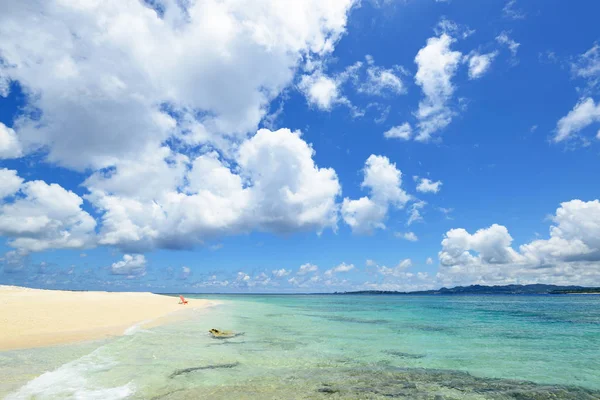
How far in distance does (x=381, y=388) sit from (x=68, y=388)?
1017cm

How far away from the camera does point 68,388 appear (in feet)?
35.6

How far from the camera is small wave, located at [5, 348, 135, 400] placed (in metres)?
10.1

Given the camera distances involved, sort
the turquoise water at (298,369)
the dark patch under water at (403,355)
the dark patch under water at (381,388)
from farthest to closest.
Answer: the dark patch under water at (403,355) < the turquoise water at (298,369) < the dark patch under water at (381,388)

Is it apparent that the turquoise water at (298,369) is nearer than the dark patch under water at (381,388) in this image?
No

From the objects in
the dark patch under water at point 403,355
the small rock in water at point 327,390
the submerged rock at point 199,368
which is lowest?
the dark patch under water at point 403,355

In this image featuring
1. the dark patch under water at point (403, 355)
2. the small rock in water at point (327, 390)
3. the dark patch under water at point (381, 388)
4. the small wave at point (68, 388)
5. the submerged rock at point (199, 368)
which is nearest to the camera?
the small wave at point (68, 388)

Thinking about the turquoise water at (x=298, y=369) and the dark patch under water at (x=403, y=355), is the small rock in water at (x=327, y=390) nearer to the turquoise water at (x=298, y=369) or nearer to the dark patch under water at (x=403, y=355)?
the turquoise water at (x=298, y=369)

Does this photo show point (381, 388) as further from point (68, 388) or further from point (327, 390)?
point (68, 388)

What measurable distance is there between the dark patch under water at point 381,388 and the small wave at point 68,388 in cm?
180

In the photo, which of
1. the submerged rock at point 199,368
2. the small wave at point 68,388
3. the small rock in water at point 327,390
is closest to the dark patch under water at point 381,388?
the small rock in water at point 327,390

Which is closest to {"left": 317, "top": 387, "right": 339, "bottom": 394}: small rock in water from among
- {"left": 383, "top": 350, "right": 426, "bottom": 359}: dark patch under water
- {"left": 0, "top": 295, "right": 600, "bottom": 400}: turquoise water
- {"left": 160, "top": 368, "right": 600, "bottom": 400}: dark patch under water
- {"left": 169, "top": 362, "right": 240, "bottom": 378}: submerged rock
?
{"left": 160, "top": 368, "right": 600, "bottom": 400}: dark patch under water

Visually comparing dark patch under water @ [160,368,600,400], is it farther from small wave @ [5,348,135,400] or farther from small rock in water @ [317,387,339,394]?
small wave @ [5,348,135,400]

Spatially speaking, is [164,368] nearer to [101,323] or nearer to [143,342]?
[143,342]

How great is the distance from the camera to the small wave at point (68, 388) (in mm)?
10094
